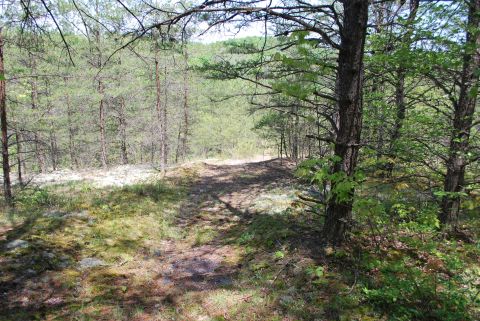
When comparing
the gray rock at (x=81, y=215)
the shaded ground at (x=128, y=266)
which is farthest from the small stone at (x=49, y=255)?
the gray rock at (x=81, y=215)

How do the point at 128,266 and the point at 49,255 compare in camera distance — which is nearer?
the point at 49,255

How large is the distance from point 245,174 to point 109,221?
348 inches

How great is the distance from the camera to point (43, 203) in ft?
28.4

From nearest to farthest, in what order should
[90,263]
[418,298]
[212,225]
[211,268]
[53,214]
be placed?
1. [418,298]
2. [90,263]
3. [211,268]
4. [53,214]
5. [212,225]

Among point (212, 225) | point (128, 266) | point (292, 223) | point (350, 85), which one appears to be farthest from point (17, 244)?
point (350, 85)

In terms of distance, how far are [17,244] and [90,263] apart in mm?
1407

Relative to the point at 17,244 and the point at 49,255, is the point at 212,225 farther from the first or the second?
the point at 17,244

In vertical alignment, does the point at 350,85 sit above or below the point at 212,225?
above

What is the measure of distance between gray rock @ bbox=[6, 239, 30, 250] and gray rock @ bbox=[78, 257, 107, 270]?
3.62ft

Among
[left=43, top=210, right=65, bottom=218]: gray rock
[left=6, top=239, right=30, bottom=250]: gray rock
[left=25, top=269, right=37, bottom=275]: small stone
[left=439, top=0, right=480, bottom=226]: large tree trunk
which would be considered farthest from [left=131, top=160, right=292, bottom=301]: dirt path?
[left=439, top=0, right=480, bottom=226]: large tree trunk

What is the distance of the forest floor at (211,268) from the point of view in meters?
4.23

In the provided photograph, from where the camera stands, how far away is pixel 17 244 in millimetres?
5711

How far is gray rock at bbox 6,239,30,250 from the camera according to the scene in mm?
5588

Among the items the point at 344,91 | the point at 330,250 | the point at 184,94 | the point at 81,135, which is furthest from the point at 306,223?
the point at 81,135
